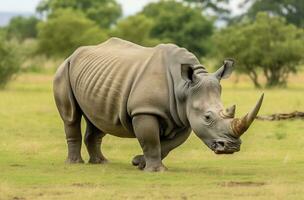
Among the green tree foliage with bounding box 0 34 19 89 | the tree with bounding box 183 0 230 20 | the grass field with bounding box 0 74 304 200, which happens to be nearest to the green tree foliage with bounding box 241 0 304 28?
the tree with bounding box 183 0 230 20

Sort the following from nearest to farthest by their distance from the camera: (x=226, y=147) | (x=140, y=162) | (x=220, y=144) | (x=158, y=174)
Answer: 1. (x=226, y=147)
2. (x=220, y=144)
3. (x=158, y=174)
4. (x=140, y=162)

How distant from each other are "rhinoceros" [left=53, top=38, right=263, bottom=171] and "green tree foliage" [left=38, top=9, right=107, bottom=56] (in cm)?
3402

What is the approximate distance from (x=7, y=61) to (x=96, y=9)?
41.0 m

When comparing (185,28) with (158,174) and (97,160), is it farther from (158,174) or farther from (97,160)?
(158,174)

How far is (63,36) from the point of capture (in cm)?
4712

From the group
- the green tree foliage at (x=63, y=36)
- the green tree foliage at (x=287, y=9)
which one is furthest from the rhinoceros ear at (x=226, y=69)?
the green tree foliage at (x=287, y=9)

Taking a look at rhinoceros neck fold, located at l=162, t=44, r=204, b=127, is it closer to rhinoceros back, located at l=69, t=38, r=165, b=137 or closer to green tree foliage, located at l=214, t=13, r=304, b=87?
rhinoceros back, located at l=69, t=38, r=165, b=137

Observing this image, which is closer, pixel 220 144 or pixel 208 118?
pixel 220 144

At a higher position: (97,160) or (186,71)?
(186,71)

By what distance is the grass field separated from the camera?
973cm

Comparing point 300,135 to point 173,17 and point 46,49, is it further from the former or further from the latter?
point 173,17

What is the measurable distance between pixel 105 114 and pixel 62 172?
1.07 metres

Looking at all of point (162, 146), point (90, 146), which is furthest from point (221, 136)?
point (90, 146)

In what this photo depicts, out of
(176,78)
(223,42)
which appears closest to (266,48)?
(223,42)
